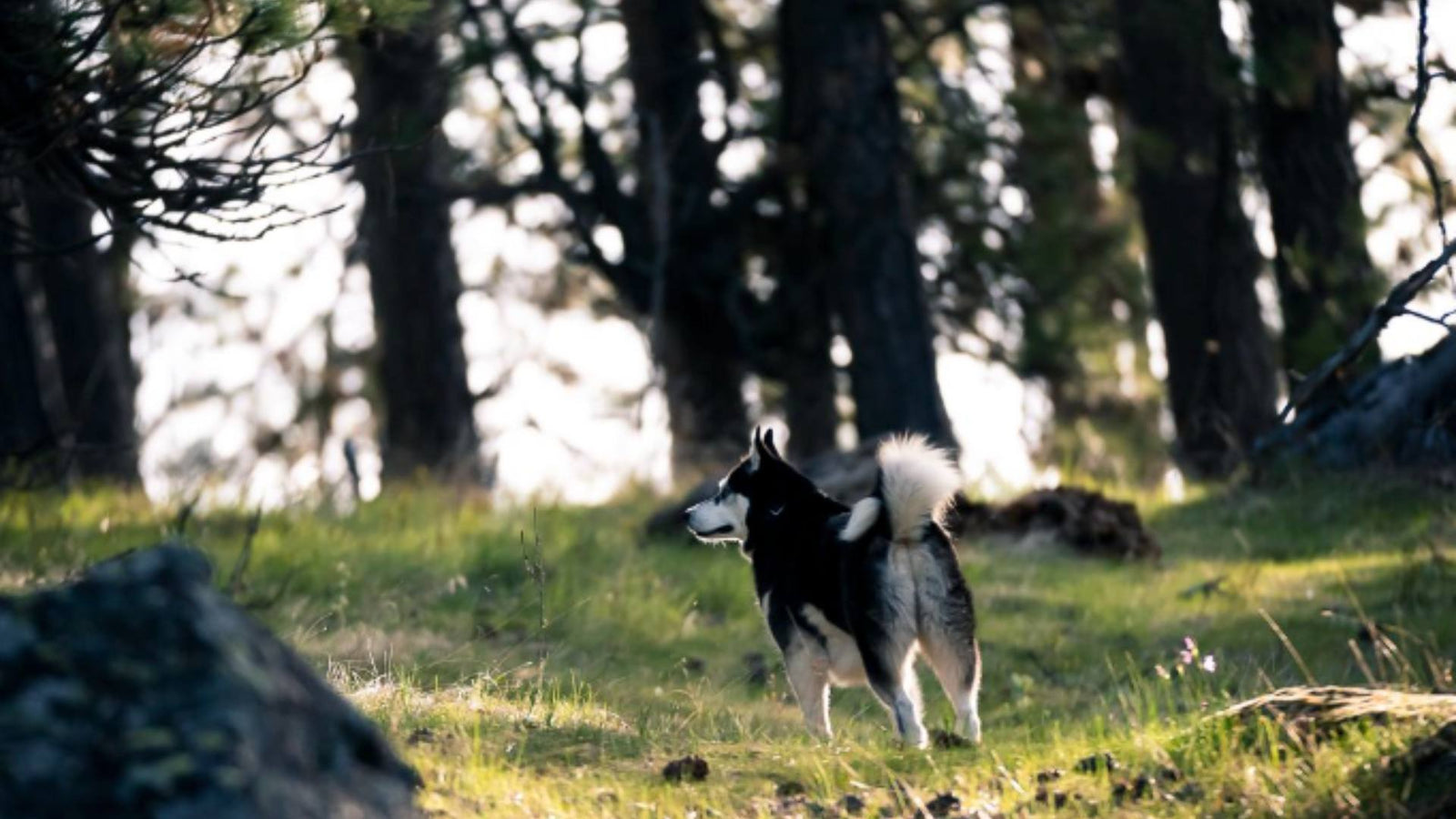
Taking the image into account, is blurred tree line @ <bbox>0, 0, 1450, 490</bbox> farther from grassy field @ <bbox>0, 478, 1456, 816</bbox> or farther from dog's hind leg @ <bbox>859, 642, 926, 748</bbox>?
dog's hind leg @ <bbox>859, 642, 926, 748</bbox>

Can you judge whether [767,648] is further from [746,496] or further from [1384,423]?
[1384,423]

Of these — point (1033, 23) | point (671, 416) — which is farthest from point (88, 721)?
point (1033, 23)

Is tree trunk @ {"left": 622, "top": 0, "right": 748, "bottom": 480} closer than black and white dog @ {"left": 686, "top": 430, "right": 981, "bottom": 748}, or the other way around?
black and white dog @ {"left": 686, "top": 430, "right": 981, "bottom": 748}

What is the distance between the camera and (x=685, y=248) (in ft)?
67.3

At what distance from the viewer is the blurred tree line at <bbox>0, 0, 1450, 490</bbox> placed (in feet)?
57.8

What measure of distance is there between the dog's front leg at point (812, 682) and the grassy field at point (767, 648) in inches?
7.9

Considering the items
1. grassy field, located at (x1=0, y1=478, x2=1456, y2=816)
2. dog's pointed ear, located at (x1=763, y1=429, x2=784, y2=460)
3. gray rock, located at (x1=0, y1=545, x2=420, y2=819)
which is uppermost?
dog's pointed ear, located at (x1=763, y1=429, x2=784, y2=460)

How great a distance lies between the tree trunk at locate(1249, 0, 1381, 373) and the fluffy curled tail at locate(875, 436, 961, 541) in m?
7.86

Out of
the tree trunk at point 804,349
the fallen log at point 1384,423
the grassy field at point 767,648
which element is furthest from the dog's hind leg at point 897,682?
the tree trunk at point 804,349

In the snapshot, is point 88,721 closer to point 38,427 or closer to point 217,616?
point 217,616

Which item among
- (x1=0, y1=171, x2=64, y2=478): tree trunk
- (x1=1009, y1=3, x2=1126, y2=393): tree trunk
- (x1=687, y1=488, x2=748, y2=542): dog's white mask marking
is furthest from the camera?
(x1=1009, y1=3, x2=1126, y2=393): tree trunk

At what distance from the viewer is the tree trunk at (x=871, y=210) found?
17609mm

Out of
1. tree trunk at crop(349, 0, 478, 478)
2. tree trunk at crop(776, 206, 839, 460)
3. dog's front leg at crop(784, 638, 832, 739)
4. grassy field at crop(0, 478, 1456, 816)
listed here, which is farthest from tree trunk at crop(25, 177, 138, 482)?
dog's front leg at crop(784, 638, 832, 739)

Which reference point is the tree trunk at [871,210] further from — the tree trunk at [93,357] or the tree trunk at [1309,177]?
the tree trunk at [93,357]
